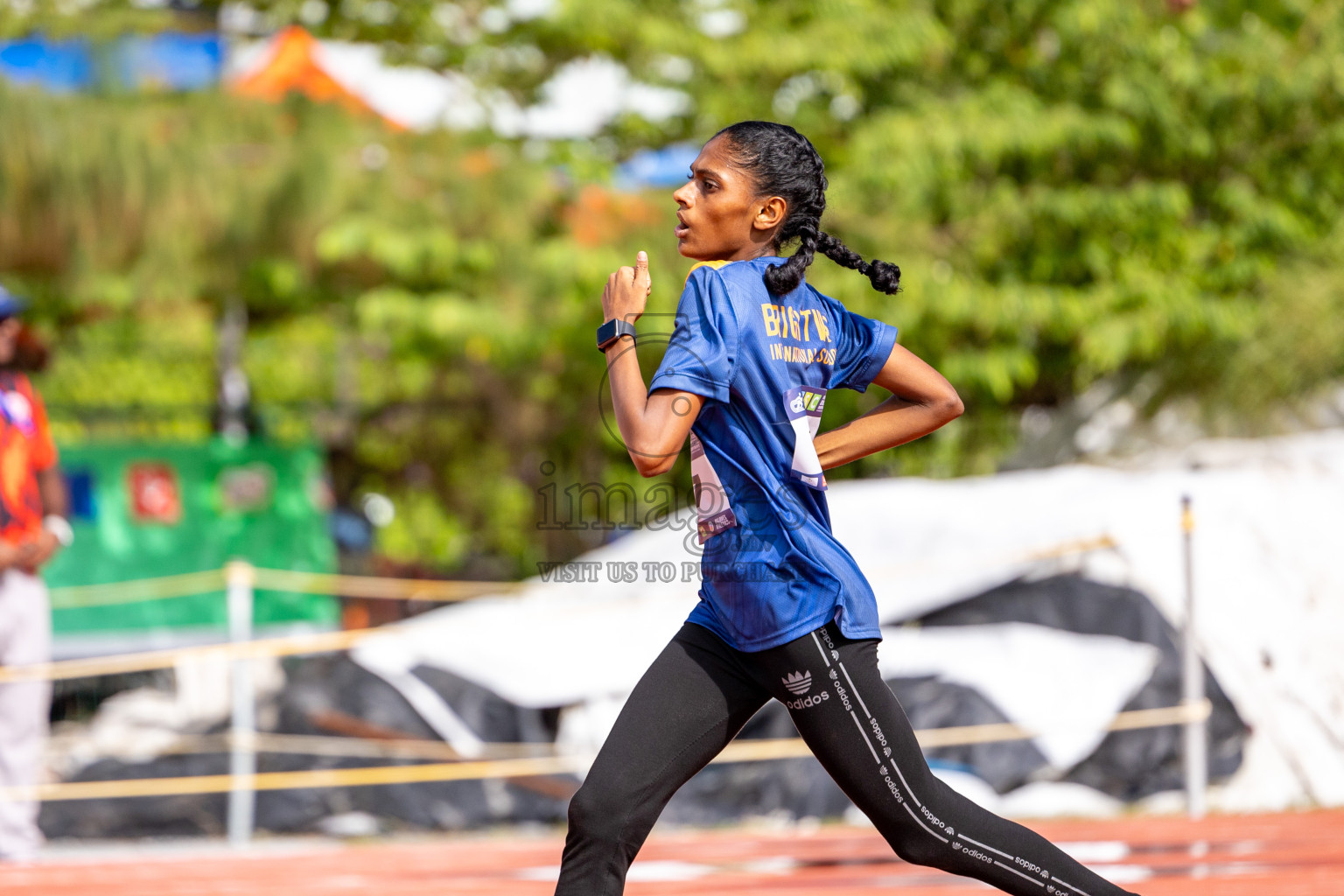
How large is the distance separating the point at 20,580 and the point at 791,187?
→ 12.8ft

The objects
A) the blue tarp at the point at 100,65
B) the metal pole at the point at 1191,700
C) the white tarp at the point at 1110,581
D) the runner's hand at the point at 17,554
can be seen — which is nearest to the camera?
the runner's hand at the point at 17,554

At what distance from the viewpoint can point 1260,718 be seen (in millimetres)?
6340

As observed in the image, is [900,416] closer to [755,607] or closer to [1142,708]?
[755,607]

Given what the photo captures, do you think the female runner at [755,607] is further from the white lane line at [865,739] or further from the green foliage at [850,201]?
the green foliage at [850,201]

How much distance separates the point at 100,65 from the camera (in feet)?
29.4

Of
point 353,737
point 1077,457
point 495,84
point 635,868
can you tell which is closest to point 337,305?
point 495,84

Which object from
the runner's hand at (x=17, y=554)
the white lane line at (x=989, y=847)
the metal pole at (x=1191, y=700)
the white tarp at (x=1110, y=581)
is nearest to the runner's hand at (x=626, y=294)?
the white lane line at (x=989, y=847)

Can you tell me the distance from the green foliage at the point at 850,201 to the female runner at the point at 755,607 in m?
6.68

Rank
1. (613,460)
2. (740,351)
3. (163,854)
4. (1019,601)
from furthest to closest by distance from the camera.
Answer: (613,460), (1019,601), (163,854), (740,351)

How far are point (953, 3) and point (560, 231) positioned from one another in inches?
135

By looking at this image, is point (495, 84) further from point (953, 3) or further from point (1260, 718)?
point (1260, 718)

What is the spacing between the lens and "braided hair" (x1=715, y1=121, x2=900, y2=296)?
243 centimetres

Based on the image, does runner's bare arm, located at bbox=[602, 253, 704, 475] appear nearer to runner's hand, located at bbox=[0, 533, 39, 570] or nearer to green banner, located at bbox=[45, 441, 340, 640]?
runner's hand, located at bbox=[0, 533, 39, 570]

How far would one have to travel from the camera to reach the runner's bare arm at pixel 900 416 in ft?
8.59
